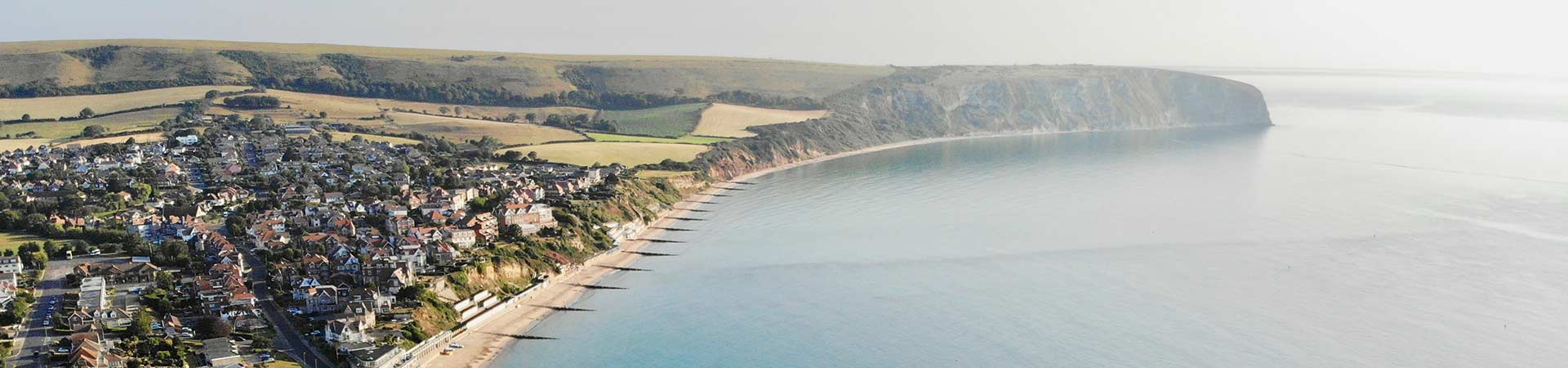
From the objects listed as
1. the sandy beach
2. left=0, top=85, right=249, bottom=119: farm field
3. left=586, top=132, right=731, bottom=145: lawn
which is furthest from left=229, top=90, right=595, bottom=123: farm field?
the sandy beach

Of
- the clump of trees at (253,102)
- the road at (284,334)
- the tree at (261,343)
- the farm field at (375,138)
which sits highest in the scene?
the clump of trees at (253,102)

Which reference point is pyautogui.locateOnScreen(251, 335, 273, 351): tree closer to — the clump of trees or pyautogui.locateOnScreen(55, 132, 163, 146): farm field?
pyautogui.locateOnScreen(55, 132, 163, 146): farm field

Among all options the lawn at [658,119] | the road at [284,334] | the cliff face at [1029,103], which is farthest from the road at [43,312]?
the cliff face at [1029,103]

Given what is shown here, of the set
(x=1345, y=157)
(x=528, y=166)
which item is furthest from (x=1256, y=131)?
(x=528, y=166)

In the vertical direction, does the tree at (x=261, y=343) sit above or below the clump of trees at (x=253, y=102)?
below

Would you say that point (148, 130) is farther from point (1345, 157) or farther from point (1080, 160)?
point (1345, 157)

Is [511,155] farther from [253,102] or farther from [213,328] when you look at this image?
[213,328]

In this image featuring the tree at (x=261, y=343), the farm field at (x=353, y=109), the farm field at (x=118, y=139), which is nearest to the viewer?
the tree at (x=261, y=343)

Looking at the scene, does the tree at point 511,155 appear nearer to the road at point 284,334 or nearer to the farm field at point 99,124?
the farm field at point 99,124
